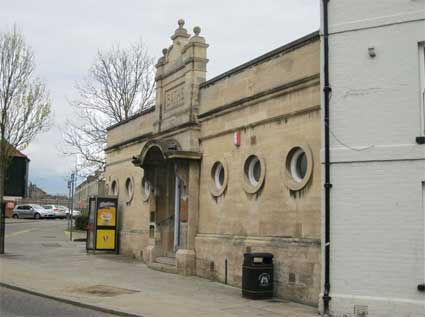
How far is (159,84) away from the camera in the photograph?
2025 centimetres

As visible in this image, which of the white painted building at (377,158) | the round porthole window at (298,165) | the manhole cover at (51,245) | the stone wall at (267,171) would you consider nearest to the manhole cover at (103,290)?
the stone wall at (267,171)

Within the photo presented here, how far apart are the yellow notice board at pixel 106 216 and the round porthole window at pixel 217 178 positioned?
7997mm

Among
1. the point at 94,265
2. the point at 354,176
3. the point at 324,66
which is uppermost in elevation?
the point at 324,66

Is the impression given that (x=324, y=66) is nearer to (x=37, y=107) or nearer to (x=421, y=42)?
(x=421, y=42)

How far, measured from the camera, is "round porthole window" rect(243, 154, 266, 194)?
14.4 m

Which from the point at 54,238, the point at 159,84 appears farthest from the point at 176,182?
the point at 54,238

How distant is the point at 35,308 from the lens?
11.4 metres

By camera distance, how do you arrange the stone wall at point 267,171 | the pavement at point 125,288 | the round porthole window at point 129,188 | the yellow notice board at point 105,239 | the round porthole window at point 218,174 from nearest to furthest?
the pavement at point 125,288 < the stone wall at point 267,171 < the round porthole window at point 218,174 < the round porthole window at point 129,188 < the yellow notice board at point 105,239

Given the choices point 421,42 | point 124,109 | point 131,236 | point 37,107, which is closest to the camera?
point 421,42

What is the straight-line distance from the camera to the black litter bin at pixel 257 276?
12.8 meters

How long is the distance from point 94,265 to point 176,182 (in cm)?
378

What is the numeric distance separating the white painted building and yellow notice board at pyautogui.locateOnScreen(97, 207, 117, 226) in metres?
13.7

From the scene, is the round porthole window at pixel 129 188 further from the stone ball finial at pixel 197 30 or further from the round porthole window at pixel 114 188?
the stone ball finial at pixel 197 30

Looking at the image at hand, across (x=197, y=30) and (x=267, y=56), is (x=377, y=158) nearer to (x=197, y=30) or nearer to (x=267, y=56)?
(x=267, y=56)
